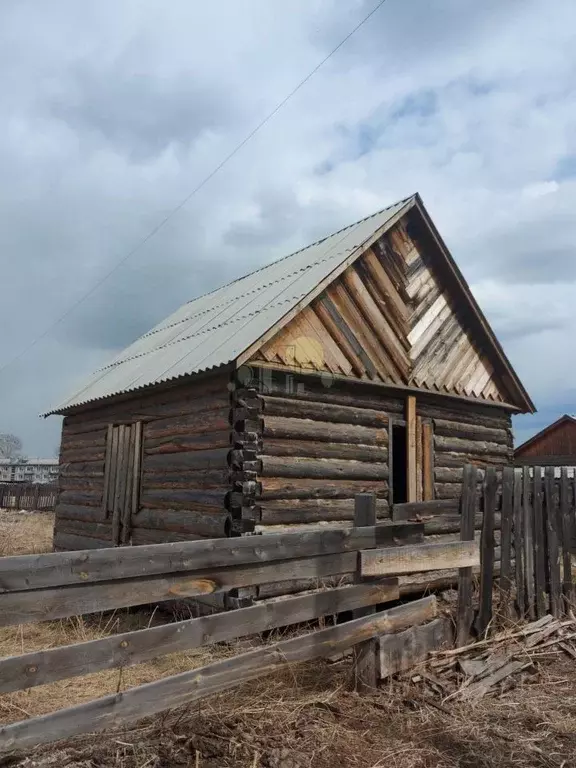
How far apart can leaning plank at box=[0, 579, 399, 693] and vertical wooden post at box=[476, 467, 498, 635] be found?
5.00ft

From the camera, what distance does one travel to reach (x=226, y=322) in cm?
1106

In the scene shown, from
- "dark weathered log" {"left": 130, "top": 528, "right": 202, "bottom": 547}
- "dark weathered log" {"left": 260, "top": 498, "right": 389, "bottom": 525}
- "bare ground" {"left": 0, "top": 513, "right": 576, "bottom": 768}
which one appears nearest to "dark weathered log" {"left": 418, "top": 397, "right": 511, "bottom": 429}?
"dark weathered log" {"left": 260, "top": 498, "right": 389, "bottom": 525}

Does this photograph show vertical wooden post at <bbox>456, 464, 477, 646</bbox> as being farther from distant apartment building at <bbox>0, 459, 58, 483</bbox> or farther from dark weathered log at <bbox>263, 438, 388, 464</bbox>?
distant apartment building at <bbox>0, 459, 58, 483</bbox>

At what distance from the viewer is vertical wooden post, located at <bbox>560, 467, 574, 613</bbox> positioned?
23.5ft

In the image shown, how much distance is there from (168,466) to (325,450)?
251cm

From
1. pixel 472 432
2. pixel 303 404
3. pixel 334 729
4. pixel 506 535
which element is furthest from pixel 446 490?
pixel 334 729

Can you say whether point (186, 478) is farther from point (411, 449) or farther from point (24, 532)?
point (24, 532)

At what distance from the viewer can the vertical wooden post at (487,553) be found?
6297 mm

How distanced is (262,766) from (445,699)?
1.89 m

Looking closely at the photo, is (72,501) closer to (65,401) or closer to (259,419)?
(65,401)

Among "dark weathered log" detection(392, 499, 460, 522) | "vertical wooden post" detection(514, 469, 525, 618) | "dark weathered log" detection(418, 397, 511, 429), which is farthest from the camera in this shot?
"dark weathered log" detection(418, 397, 511, 429)

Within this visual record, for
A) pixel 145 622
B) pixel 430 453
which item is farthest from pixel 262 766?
pixel 430 453

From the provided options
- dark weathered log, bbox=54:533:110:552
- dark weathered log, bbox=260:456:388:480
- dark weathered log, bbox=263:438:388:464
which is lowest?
dark weathered log, bbox=54:533:110:552

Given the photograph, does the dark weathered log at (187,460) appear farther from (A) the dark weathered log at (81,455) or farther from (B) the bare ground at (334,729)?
(B) the bare ground at (334,729)
